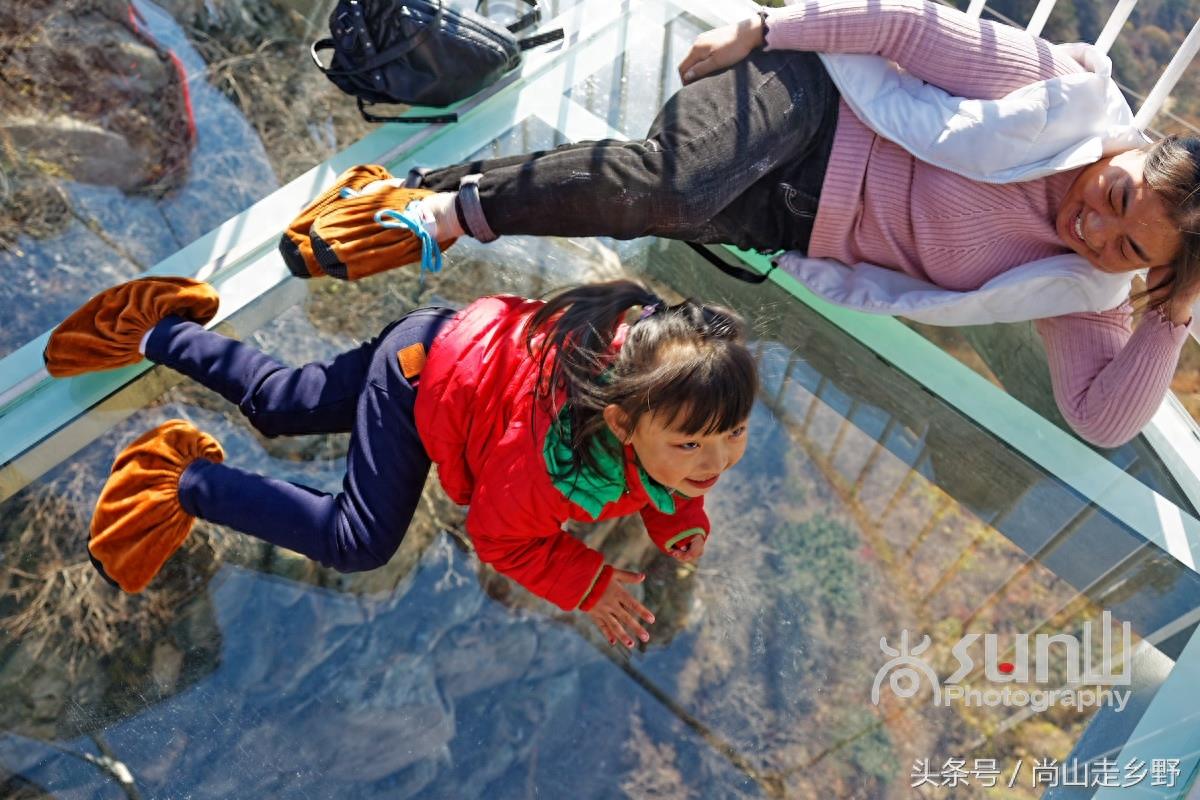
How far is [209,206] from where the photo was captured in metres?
1.81

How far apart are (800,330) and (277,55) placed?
4.03 ft

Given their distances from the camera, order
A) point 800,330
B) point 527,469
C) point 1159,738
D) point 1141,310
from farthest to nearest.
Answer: point 800,330 < point 1141,310 < point 1159,738 < point 527,469

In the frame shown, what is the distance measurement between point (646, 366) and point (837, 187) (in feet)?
2.27

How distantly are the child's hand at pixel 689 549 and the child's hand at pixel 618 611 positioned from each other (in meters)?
0.08

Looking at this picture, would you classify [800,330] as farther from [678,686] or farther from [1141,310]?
[678,686]

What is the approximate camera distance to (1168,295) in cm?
145

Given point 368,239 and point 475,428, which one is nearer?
point 475,428

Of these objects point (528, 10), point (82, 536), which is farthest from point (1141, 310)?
point (82, 536)

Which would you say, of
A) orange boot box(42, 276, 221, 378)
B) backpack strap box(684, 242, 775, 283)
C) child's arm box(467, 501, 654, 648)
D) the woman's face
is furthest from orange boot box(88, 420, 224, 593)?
the woman's face

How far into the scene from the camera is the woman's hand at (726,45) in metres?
1.67

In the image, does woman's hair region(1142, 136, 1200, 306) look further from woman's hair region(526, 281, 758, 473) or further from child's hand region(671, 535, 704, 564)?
child's hand region(671, 535, 704, 564)

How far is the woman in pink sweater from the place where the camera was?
1.56 meters

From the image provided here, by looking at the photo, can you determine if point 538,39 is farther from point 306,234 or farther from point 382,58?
point 306,234

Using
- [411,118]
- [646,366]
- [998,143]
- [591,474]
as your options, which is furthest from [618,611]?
[411,118]
